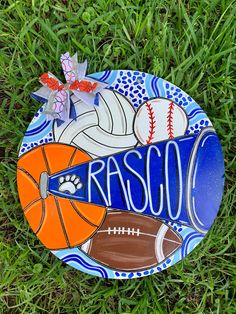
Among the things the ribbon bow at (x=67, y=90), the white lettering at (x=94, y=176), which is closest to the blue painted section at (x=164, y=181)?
the white lettering at (x=94, y=176)

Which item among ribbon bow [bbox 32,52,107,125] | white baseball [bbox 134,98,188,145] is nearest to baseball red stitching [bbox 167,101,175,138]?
white baseball [bbox 134,98,188,145]

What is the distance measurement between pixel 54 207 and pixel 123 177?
192 mm

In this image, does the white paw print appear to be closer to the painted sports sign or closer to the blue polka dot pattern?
the painted sports sign

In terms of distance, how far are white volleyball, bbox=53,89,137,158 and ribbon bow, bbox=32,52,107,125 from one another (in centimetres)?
2

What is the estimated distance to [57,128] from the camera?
58.7 inches

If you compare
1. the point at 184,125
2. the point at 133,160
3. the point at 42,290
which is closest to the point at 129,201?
the point at 133,160

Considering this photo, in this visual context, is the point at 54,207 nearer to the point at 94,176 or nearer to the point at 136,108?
the point at 94,176

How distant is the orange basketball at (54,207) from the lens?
1.46 m

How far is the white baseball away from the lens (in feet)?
4.79

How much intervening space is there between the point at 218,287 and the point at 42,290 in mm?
463

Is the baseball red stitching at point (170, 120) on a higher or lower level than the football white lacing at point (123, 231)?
higher

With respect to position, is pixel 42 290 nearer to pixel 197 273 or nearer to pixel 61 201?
pixel 61 201

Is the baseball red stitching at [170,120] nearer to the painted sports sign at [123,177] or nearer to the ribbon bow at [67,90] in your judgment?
the painted sports sign at [123,177]

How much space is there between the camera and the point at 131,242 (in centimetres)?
144
